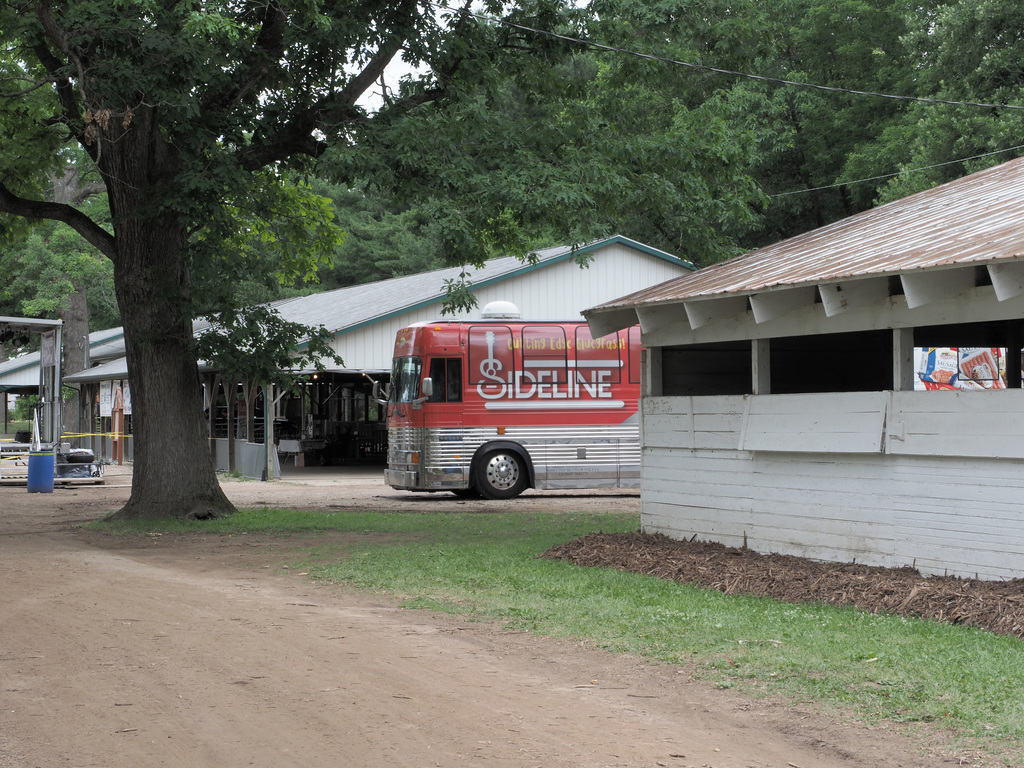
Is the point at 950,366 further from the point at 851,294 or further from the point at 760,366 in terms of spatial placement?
the point at 851,294

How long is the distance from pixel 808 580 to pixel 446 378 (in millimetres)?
13007

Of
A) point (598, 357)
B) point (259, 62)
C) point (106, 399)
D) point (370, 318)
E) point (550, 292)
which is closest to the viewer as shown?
point (259, 62)

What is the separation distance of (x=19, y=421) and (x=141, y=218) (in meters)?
85.6

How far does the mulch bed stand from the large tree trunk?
7088mm

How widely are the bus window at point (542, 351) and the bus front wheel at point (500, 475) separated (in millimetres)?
1717

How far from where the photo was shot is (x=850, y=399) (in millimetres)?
10602

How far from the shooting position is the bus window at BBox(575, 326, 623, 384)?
23078 mm

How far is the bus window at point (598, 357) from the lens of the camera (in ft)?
75.7

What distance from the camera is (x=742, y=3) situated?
18.4 metres

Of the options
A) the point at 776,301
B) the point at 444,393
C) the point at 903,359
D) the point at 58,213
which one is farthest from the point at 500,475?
the point at 903,359

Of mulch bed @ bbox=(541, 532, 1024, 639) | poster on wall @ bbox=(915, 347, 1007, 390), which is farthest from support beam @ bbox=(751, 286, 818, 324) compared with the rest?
poster on wall @ bbox=(915, 347, 1007, 390)

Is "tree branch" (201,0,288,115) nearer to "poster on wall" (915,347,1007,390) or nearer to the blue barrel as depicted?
the blue barrel

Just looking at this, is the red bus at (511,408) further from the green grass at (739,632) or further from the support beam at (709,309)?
the support beam at (709,309)

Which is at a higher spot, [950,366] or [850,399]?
[950,366]
